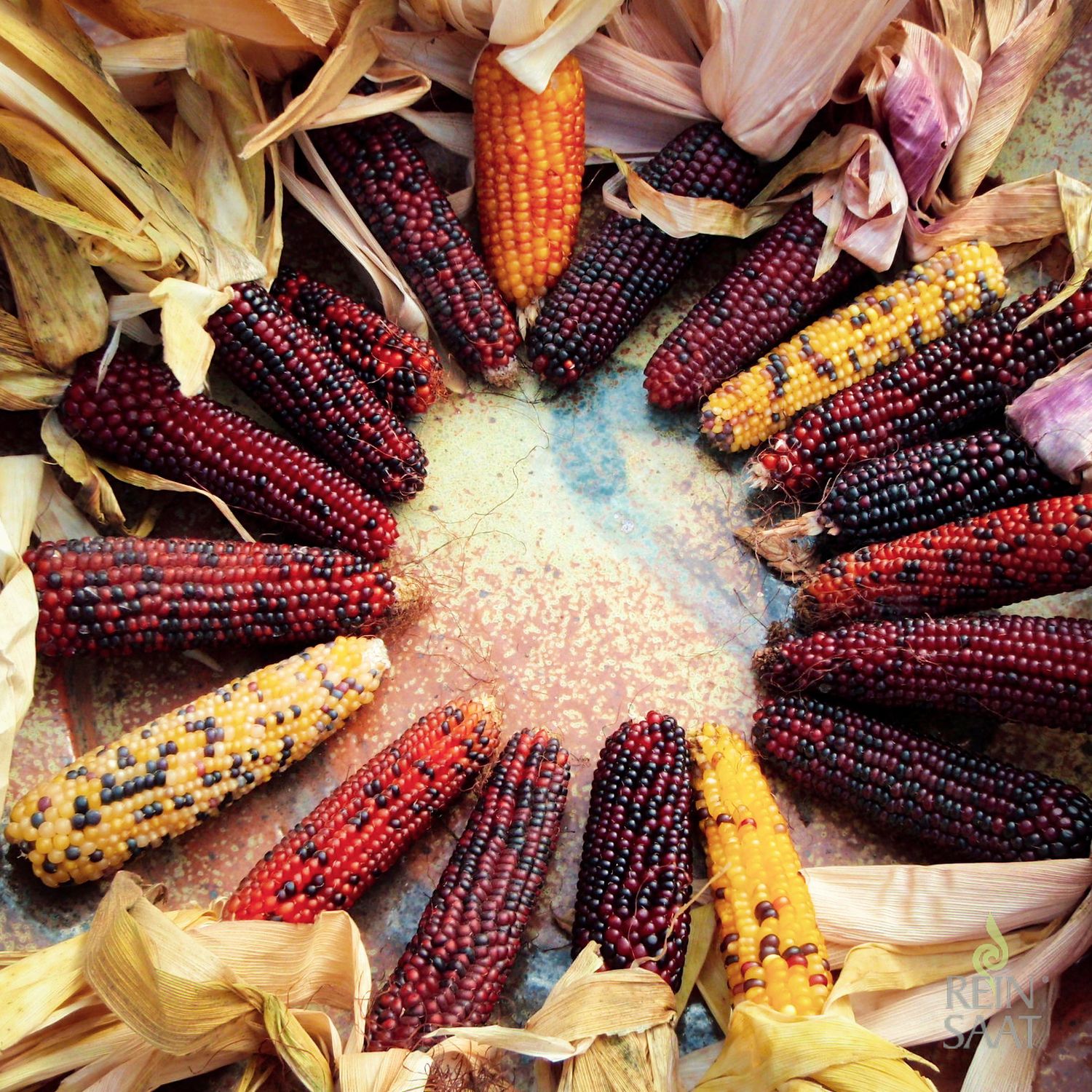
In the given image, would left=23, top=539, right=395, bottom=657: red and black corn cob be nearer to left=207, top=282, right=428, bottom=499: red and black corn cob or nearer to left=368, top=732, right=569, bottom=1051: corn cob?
left=207, top=282, right=428, bottom=499: red and black corn cob

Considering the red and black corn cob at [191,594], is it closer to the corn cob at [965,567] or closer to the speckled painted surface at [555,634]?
the speckled painted surface at [555,634]

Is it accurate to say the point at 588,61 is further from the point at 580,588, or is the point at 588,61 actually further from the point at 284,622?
the point at 284,622

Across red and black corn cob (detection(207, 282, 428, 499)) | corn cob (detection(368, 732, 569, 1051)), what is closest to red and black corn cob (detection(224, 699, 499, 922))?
corn cob (detection(368, 732, 569, 1051))

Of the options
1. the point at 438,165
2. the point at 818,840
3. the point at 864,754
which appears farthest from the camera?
the point at 438,165

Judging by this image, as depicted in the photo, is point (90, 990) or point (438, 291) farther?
point (438, 291)

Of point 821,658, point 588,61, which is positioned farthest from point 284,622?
point 588,61

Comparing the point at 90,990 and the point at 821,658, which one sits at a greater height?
the point at 821,658
